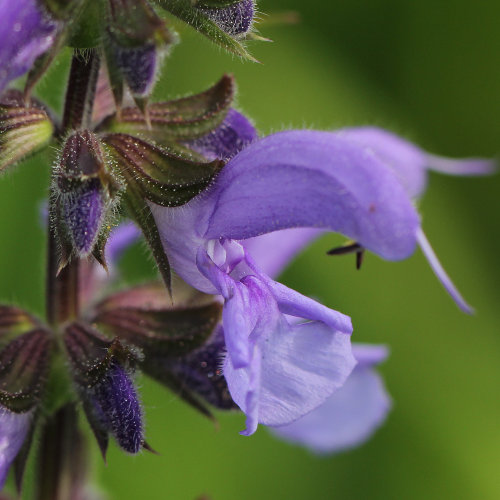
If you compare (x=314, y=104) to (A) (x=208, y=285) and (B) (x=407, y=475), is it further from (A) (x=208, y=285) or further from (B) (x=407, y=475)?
(A) (x=208, y=285)

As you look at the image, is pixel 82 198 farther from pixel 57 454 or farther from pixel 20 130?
pixel 57 454

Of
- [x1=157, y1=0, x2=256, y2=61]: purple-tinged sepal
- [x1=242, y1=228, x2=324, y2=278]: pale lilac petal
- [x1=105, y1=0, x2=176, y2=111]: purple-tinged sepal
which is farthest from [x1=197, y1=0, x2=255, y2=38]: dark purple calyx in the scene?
[x1=242, y1=228, x2=324, y2=278]: pale lilac petal

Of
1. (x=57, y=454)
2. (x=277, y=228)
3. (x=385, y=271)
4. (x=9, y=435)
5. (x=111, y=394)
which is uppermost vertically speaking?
(x=277, y=228)

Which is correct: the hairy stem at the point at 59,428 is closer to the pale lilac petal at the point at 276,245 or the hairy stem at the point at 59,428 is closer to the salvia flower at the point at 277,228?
the salvia flower at the point at 277,228

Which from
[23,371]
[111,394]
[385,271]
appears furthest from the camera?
[385,271]

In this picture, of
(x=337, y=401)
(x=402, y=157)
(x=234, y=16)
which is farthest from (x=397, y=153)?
(x=234, y=16)

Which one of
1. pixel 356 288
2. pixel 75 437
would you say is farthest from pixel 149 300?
pixel 356 288

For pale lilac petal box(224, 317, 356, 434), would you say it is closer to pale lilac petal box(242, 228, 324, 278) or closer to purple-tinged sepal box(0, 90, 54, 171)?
purple-tinged sepal box(0, 90, 54, 171)
